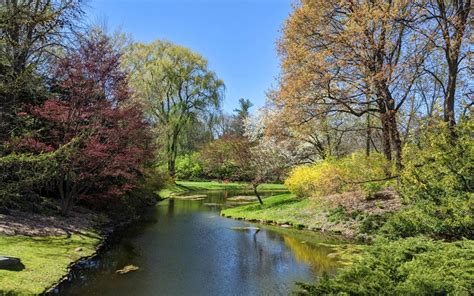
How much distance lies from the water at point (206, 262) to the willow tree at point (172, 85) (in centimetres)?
2192

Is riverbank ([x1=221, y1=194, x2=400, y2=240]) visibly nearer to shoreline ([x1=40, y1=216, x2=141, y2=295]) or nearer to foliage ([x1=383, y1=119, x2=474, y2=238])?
foliage ([x1=383, y1=119, x2=474, y2=238])

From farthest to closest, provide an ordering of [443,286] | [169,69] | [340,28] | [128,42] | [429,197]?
[169,69] < [128,42] < [340,28] < [429,197] < [443,286]

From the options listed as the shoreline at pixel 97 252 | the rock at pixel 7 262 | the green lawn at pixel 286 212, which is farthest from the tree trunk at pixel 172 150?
the rock at pixel 7 262

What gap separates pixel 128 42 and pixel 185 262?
2575cm

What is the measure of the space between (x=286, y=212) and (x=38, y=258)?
13.5 metres

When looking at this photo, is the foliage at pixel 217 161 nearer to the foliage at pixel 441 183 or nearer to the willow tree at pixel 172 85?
the willow tree at pixel 172 85

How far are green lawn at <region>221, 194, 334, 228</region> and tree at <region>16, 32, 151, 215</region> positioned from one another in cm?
761

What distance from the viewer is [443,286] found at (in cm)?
533

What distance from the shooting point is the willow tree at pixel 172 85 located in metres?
38.1

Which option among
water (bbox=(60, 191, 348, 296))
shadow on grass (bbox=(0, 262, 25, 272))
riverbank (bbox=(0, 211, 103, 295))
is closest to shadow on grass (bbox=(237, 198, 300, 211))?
water (bbox=(60, 191, 348, 296))

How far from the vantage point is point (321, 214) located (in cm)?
1866

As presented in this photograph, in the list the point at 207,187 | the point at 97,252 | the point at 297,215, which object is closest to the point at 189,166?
the point at 207,187

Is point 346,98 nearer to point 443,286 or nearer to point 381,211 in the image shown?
point 381,211

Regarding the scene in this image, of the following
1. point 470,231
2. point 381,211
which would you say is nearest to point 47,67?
point 381,211
